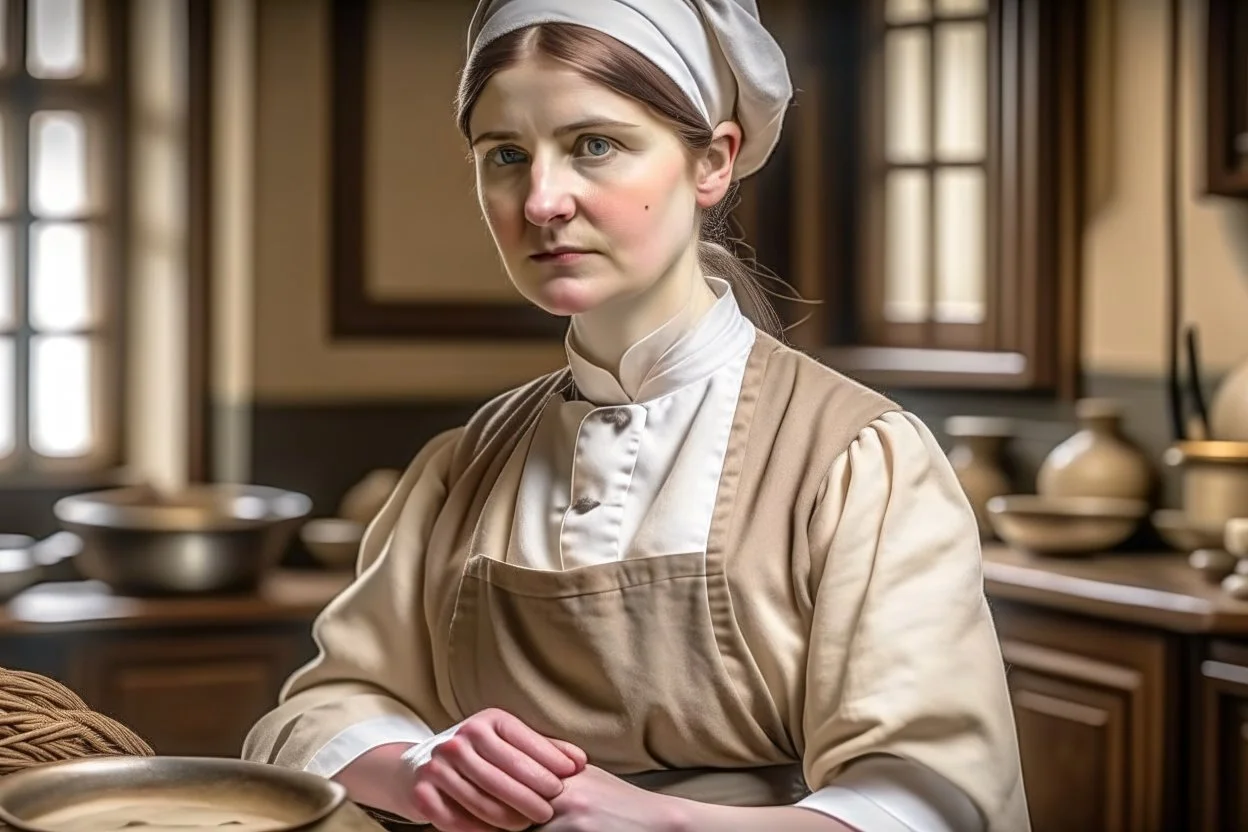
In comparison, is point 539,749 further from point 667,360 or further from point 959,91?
point 959,91

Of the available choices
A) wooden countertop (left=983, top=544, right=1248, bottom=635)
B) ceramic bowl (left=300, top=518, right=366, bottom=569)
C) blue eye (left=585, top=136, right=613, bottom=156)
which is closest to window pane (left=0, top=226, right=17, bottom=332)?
ceramic bowl (left=300, top=518, right=366, bottom=569)

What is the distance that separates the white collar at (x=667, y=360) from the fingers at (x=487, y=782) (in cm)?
30

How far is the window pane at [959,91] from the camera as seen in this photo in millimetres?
3670

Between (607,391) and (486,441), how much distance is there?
14 cm

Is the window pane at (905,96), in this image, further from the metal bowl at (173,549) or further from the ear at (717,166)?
the ear at (717,166)

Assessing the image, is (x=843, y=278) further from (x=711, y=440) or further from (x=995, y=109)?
(x=711, y=440)

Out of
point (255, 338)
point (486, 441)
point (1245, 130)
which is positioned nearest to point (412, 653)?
point (486, 441)

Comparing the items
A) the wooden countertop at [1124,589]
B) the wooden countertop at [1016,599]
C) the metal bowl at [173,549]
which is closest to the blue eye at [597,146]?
the wooden countertop at [1124,589]

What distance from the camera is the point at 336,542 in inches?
139

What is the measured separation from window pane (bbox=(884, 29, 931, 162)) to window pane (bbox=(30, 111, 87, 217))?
1820 millimetres

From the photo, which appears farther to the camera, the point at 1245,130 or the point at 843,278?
the point at 843,278

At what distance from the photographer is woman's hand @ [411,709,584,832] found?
1078 mm

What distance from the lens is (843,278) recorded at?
3895 millimetres

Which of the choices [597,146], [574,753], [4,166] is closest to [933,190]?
[4,166]
